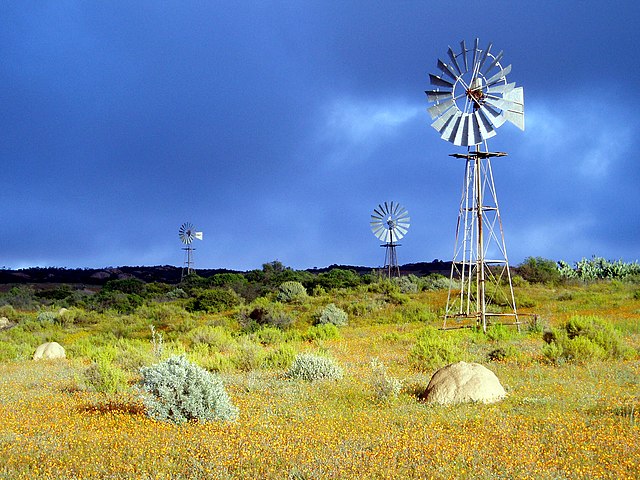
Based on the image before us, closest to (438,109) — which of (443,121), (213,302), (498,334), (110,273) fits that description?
(443,121)

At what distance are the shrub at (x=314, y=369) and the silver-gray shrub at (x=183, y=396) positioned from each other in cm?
353

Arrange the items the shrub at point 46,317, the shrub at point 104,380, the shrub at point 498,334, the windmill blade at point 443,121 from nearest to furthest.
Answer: the shrub at point 104,380, the shrub at point 498,334, the windmill blade at point 443,121, the shrub at point 46,317

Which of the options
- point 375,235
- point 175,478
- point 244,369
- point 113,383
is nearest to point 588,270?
point 375,235

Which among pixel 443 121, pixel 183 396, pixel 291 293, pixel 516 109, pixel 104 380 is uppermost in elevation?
pixel 516 109

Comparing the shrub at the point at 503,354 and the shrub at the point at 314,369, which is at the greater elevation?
the shrub at the point at 503,354

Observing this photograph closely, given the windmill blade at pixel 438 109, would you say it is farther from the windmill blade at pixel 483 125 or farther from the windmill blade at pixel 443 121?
the windmill blade at pixel 483 125

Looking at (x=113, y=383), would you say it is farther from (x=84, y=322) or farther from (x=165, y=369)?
(x=84, y=322)

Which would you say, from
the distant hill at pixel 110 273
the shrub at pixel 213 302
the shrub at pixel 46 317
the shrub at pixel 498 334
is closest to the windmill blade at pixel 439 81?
the shrub at pixel 498 334

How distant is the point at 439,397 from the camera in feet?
33.0

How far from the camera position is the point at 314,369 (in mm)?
12688

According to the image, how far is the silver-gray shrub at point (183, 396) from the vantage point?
898 cm

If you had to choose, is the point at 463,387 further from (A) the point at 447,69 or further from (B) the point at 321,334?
(A) the point at 447,69

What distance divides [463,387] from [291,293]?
3200 cm

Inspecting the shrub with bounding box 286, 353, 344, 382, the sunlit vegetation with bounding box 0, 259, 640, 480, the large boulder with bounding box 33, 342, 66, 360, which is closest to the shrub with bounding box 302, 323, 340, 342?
the sunlit vegetation with bounding box 0, 259, 640, 480
